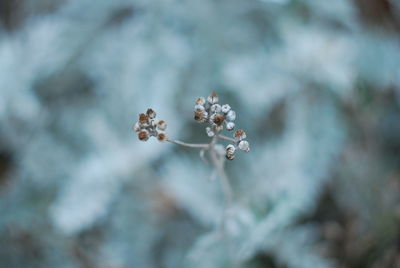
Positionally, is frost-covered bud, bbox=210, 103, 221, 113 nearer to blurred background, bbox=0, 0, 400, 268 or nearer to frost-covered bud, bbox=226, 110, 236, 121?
frost-covered bud, bbox=226, 110, 236, 121

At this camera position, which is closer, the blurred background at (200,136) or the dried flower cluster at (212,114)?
the dried flower cluster at (212,114)

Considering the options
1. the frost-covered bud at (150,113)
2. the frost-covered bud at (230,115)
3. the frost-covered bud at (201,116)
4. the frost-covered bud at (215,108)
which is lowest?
the frost-covered bud at (201,116)

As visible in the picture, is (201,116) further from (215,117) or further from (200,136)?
(200,136)

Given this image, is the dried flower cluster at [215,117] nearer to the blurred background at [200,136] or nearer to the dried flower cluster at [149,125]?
the dried flower cluster at [149,125]

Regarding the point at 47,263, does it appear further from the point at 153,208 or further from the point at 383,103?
the point at 383,103

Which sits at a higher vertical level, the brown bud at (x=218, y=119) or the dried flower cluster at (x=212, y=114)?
the dried flower cluster at (x=212, y=114)

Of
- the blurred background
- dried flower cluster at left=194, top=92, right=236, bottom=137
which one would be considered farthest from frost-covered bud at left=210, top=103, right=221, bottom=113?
the blurred background

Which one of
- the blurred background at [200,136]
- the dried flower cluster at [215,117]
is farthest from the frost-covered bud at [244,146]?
the blurred background at [200,136]

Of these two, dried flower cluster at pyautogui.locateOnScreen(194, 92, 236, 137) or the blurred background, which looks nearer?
dried flower cluster at pyautogui.locateOnScreen(194, 92, 236, 137)
